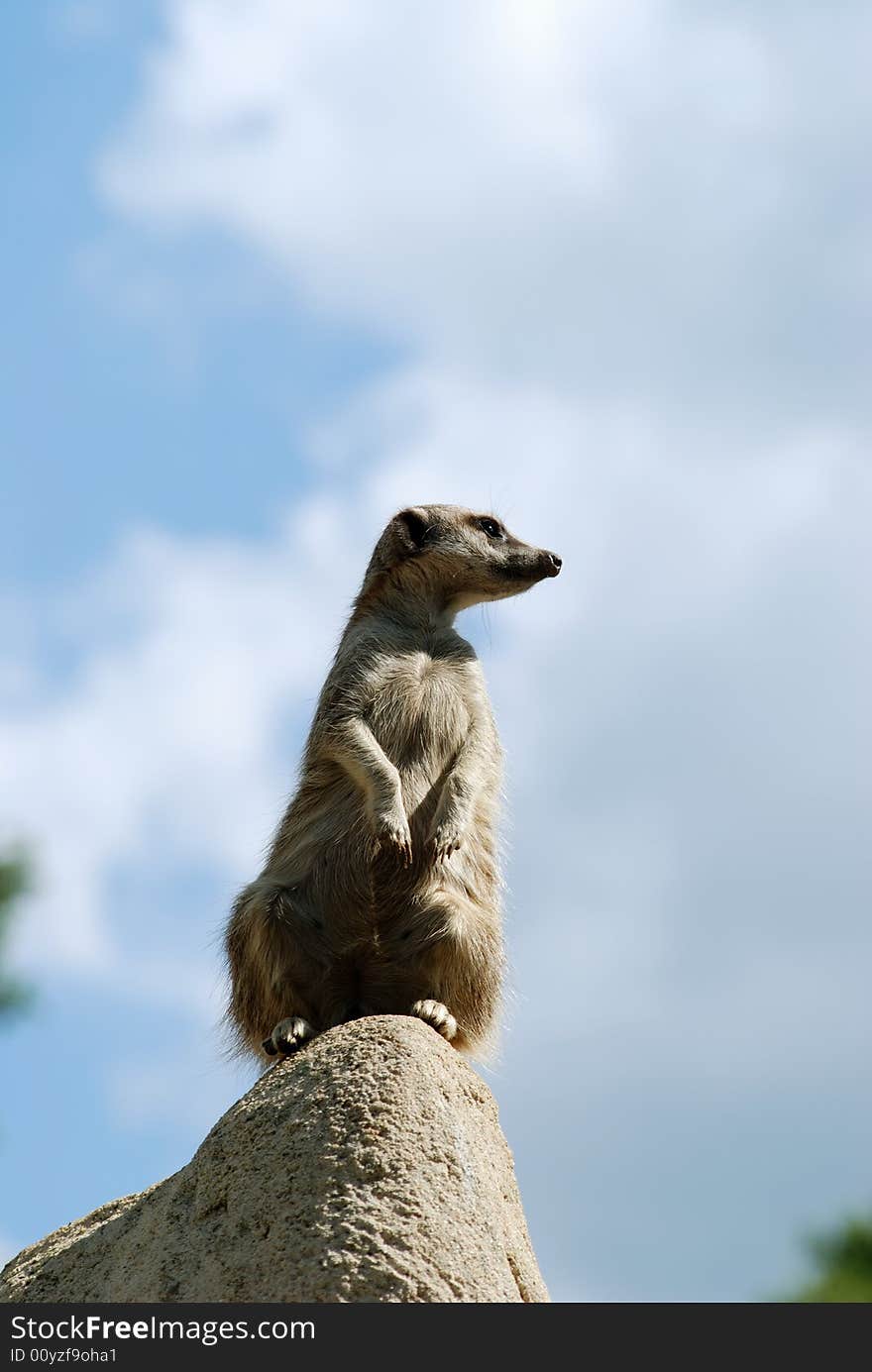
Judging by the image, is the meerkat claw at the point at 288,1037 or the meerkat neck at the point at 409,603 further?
the meerkat neck at the point at 409,603

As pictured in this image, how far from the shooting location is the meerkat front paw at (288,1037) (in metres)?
6.47

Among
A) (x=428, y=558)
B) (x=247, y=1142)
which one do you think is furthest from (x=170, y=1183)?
(x=428, y=558)

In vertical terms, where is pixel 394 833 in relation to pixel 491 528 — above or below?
below

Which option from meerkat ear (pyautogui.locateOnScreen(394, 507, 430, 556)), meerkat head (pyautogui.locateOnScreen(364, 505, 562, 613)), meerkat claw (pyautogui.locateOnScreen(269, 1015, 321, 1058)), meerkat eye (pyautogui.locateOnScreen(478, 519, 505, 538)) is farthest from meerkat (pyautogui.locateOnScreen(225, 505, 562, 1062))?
meerkat eye (pyautogui.locateOnScreen(478, 519, 505, 538))

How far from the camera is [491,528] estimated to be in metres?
8.42

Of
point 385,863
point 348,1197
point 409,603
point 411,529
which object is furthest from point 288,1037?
point 411,529

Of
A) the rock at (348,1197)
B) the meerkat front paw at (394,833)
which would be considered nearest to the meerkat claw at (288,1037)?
the rock at (348,1197)

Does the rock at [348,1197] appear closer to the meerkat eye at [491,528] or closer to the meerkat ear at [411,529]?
the meerkat ear at [411,529]

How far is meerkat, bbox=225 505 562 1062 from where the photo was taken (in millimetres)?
7020

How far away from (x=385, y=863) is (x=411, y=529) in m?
1.95

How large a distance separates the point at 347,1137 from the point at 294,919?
1600mm

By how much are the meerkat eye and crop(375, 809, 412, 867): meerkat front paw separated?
6.24 ft

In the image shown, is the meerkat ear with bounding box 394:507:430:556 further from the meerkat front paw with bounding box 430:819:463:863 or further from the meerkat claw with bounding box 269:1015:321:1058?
the meerkat claw with bounding box 269:1015:321:1058

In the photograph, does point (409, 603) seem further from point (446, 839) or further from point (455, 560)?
point (446, 839)
